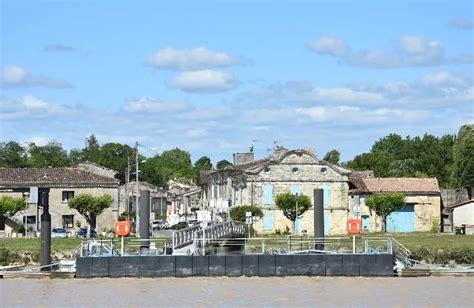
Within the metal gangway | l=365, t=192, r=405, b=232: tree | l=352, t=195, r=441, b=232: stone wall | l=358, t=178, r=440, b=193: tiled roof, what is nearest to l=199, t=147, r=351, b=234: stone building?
l=365, t=192, r=405, b=232: tree

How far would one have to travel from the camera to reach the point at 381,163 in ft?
510

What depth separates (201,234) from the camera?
59.6m

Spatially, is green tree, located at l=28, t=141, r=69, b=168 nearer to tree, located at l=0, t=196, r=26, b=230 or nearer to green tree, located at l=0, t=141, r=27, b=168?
green tree, located at l=0, t=141, r=27, b=168

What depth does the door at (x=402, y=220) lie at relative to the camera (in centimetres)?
9462

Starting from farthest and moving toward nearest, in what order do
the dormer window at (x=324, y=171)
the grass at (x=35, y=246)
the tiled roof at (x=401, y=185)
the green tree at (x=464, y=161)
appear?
the green tree at (x=464, y=161)
the tiled roof at (x=401, y=185)
the dormer window at (x=324, y=171)
the grass at (x=35, y=246)

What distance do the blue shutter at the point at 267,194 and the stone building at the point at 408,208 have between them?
757 centimetres

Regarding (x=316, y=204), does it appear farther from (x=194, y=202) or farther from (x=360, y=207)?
(x=194, y=202)

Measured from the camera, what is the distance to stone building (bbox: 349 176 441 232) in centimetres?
9419

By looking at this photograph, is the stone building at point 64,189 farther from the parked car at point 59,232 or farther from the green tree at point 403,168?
the green tree at point 403,168

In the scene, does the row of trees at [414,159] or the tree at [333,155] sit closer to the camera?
the row of trees at [414,159]

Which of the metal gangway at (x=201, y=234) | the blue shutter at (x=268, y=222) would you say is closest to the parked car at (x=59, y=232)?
the blue shutter at (x=268, y=222)

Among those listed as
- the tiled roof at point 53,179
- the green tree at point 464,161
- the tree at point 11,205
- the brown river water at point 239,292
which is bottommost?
the brown river water at point 239,292

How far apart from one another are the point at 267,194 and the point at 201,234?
1234 inches

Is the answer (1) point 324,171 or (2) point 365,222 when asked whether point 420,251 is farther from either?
(2) point 365,222
